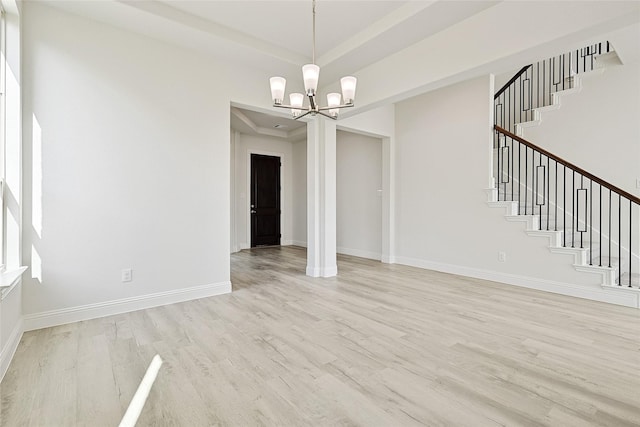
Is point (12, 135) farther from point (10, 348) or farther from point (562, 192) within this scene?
point (562, 192)

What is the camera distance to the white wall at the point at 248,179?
759 cm

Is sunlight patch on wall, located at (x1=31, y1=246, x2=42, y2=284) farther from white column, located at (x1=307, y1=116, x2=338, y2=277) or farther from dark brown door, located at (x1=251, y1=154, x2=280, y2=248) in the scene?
dark brown door, located at (x1=251, y1=154, x2=280, y2=248)

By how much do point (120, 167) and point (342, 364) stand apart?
2.87 m

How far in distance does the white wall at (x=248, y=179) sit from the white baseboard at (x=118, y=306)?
12.2 feet

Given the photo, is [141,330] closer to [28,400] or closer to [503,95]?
[28,400]

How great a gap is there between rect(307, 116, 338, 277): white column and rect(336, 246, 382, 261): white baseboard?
1.84m

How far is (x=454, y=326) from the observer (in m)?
2.84

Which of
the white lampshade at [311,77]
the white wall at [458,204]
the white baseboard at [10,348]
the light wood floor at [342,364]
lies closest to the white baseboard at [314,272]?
the light wood floor at [342,364]

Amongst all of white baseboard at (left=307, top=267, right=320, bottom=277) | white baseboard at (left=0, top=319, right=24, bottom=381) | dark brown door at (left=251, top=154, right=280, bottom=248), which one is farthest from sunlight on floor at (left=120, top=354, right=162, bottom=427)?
dark brown door at (left=251, top=154, right=280, bottom=248)

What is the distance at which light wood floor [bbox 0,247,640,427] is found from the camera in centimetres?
165

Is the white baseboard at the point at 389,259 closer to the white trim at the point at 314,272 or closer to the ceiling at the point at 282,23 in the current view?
the white trim at the point at 314,272

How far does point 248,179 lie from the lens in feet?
25.5

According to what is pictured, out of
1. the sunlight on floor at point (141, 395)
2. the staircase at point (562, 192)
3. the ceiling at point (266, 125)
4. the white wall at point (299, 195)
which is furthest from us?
the white wall at point (299, 195)

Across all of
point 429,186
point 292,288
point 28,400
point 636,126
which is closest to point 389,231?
→ point 429,186
